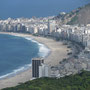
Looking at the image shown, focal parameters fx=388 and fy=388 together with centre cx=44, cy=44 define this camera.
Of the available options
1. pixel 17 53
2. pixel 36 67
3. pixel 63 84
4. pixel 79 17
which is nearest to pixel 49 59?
pixel 17 53

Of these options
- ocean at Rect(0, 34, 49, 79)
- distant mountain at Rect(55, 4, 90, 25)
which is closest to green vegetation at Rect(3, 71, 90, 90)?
ocean at Rect(0, 34, 49, 79)

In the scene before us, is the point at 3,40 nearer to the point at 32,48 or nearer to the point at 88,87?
the point at 32,48

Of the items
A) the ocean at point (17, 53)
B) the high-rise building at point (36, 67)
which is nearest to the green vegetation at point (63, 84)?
the high-rise building at point (36, 67)

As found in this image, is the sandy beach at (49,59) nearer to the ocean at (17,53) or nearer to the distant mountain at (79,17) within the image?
the ocean at (17,53)

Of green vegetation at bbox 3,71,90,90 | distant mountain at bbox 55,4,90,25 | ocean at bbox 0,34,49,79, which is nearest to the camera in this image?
green vegetation at bbox 3,71,90,90

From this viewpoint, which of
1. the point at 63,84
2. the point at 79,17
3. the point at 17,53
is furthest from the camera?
the point at 79,17

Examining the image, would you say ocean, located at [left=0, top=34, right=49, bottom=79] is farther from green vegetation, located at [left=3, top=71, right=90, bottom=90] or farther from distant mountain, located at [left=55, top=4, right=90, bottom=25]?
distant mountain, located at [left=55, top=4, right=90, bottom=25]

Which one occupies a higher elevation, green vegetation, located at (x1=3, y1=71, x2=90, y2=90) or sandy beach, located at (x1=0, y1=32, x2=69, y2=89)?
green vegetation, located at (x1=3, y1=71, x2=90, y2=90)

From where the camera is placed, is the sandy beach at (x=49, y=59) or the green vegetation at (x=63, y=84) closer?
the green vegetation at (x=63, y=84)

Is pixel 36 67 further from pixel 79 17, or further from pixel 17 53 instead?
pixel 79 17
